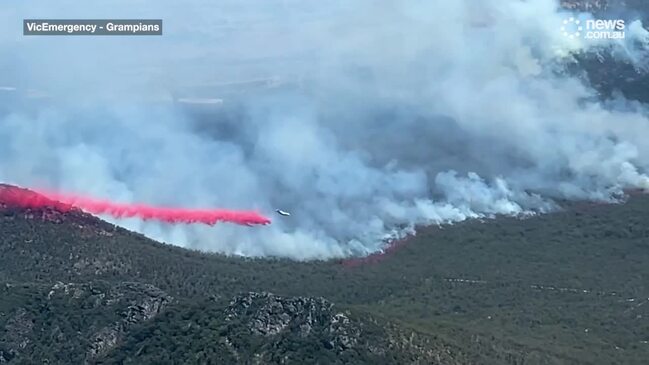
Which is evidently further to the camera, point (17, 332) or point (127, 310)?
point (127, 310)

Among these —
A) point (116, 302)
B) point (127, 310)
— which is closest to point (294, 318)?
point (127, 310)

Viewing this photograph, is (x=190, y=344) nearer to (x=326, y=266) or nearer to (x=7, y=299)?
(x=7, y=299)

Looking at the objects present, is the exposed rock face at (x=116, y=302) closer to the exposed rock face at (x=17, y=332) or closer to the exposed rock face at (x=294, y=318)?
the exposed rock face at (x=17, y=332)

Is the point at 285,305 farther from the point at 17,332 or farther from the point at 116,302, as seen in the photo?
the point at 17,332

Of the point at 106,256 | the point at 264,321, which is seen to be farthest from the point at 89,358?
the point at 106,256

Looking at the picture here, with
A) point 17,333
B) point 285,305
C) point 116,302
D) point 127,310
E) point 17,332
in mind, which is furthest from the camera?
point 116,302

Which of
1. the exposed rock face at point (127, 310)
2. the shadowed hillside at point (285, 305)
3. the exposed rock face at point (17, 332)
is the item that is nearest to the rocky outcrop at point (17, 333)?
the exposed rock face at point (17, 332)

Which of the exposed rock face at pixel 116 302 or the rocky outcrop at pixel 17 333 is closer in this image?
the rocky outcrop at pixel 17 333

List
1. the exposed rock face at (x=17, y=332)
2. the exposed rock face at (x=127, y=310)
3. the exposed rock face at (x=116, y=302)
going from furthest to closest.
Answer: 1. the exposed rock face at (x=116, y=302)
2. the exposed rock face at (x=127, y=310)
3. the exposed rock face at (x=17, y=332)

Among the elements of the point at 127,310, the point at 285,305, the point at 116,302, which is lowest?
the point at 127,310

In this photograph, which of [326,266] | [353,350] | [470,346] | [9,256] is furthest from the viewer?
[326,266]

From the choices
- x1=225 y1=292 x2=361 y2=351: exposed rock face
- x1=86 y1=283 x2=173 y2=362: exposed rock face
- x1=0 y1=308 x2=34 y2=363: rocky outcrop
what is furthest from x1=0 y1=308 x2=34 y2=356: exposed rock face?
x1=225 y1=292 x2=361 y2=351: exposed rock face
